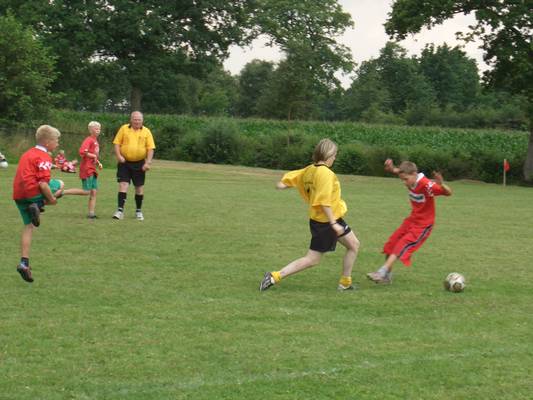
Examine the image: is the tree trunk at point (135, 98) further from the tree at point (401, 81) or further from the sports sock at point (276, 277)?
the sports sock at point (276, 277)

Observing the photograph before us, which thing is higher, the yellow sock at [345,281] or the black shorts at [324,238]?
the black shorts at [324,238]

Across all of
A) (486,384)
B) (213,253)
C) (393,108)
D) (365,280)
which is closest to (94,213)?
(213,253)

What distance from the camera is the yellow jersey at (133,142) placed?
1580 cm

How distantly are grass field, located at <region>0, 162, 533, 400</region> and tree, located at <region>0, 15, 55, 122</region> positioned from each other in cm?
2421

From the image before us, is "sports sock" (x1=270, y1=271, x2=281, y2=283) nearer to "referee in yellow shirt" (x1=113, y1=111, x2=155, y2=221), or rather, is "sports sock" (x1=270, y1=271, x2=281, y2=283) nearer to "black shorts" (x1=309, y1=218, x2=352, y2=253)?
"black shorts" (x1=309, y1=218, x2=352, y2=253)

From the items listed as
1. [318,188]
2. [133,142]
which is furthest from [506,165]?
[318,188]

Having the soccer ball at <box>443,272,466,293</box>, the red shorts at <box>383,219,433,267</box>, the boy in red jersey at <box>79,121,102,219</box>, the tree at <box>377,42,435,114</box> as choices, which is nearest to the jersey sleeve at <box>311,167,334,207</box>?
the red shorts at <box>383,219,433,267</box>

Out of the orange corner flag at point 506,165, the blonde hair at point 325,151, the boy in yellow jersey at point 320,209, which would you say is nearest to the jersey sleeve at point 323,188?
the boy in yellow jersey at point 320,209

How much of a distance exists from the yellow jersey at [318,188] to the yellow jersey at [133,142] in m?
6.77

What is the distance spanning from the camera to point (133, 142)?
15.8 m

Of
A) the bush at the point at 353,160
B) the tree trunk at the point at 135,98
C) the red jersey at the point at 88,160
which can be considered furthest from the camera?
the tree trunk at the point at 135,98

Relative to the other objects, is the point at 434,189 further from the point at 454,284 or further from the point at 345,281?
the point at 345,281

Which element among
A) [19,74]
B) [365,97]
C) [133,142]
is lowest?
[133,142]

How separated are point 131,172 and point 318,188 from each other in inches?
291
